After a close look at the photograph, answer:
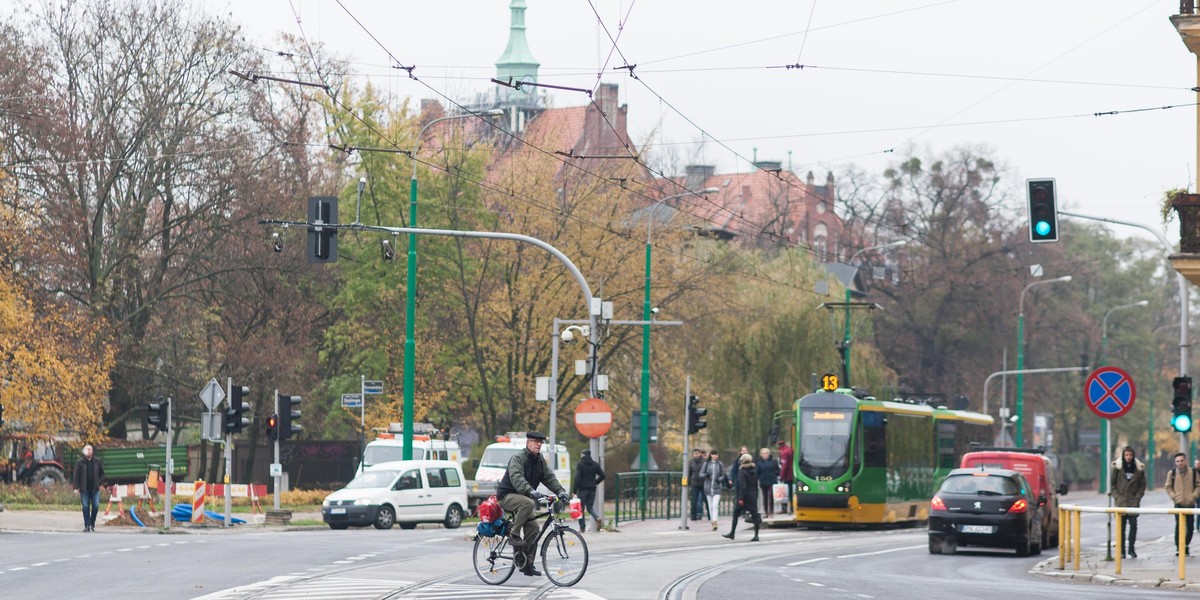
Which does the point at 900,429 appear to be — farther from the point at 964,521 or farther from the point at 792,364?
the point at 792,364

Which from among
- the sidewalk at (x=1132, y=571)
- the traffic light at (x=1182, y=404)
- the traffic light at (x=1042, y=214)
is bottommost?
the sidewalk at (x=1132, y=571)

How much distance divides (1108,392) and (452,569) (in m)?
8.26

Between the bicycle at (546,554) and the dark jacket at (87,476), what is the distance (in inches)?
623

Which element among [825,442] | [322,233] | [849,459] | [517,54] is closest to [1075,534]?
[322,233]

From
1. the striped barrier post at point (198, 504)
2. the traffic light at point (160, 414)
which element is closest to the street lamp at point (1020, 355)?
the striped barrier post at point (198, 504)

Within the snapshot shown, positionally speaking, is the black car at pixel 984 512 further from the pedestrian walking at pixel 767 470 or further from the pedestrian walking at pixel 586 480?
the pedestrian walking at pixel 767 470

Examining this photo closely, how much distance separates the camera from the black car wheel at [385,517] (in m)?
34.8

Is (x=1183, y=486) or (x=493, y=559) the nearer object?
(x=493, y=559)

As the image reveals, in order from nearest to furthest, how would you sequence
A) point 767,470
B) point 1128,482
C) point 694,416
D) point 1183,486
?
1. point 1183,486
2. point 1128,482
3. point 694,416
4. point 767,470

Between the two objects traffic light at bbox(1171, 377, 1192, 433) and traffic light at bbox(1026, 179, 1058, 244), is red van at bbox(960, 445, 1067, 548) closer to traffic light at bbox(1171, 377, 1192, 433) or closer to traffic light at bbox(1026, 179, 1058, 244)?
traffic light at bbox(1171, 377, 1192, 433)

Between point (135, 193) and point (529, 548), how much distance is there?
104 ft

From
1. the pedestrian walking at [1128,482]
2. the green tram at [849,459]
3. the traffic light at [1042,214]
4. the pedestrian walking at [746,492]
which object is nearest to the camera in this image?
the traffic light at [1042,214]

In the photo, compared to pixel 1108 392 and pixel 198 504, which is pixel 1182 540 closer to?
pixel 1108 392

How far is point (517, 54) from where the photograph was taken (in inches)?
5290
